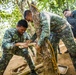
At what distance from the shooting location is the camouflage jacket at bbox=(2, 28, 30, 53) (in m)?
4.72

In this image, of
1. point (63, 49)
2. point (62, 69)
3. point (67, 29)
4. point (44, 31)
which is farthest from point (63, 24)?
point (63, 49)

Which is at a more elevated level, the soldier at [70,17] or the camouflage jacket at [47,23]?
the camouflage jacket at [47,23]

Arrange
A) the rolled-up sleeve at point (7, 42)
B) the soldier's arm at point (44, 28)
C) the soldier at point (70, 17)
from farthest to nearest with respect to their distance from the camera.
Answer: the soldier at point (70, 17) → the rolled-up sleeve at point (7, 42) → the soldier's arm at point (44, 28)

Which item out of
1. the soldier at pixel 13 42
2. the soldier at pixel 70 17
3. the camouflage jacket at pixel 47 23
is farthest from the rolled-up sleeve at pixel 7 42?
the soldier at pixel 70 17

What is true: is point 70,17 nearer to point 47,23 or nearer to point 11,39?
point 11,39

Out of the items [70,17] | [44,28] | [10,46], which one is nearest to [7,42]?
[10,46]

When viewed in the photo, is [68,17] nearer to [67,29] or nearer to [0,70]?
[67,29]

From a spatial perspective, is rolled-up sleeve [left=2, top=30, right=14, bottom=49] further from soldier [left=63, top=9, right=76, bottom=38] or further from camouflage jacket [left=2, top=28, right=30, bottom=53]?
soldier [left=63, top=9, right=76, bottom=38]

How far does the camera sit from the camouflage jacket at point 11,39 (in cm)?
472

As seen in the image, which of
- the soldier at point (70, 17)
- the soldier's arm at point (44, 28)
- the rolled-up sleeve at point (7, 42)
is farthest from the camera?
the soldier at point (70, 17)

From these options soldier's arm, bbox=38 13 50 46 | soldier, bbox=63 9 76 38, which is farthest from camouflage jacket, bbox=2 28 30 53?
soldier, bbox=63 9 76 38

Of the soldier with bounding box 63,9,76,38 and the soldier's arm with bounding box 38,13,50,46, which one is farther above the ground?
the soldier's arm with bounding box 38,13,50,46

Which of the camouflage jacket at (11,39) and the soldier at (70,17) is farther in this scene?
the soldier at (70,17)

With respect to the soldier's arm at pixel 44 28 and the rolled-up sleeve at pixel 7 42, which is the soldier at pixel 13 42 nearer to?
the rolled-up sleeve at pixel 7 42
